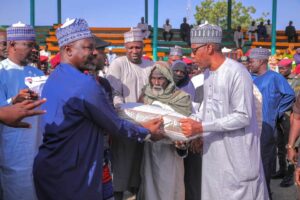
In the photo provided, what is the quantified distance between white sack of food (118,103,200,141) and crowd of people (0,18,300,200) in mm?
73

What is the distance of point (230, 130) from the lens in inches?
127

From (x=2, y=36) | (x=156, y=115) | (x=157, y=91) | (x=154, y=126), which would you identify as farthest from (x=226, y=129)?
(x=2, y=36)

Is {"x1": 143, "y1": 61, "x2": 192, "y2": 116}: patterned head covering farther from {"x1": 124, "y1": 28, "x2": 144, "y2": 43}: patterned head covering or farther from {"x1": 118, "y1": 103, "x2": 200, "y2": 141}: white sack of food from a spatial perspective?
{"x1": 124, "y1": 28, "x2": 144, "y2": 43}: patterned head covering

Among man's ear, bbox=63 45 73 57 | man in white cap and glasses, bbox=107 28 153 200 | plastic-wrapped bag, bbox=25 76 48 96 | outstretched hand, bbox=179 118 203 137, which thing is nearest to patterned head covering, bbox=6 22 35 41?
plastic-wrapped bag, bbox=25 76 48 96

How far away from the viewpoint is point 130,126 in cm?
293

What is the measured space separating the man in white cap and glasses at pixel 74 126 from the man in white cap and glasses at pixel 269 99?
283 centimetres

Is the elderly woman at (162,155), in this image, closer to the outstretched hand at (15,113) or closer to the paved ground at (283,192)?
the paved ground at (283,192)

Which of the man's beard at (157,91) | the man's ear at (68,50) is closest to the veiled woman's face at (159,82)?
the man's beard at (157,91)

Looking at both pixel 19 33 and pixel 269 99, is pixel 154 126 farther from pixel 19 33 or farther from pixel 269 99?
pixel 269 99

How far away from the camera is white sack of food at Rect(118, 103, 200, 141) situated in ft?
11.6

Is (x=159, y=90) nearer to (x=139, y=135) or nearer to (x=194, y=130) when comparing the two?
(x=194, y=130)

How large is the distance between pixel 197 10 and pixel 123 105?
55358 mm

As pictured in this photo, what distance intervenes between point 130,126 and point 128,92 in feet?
5.45

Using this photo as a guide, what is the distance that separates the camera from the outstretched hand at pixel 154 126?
3.28 meters
